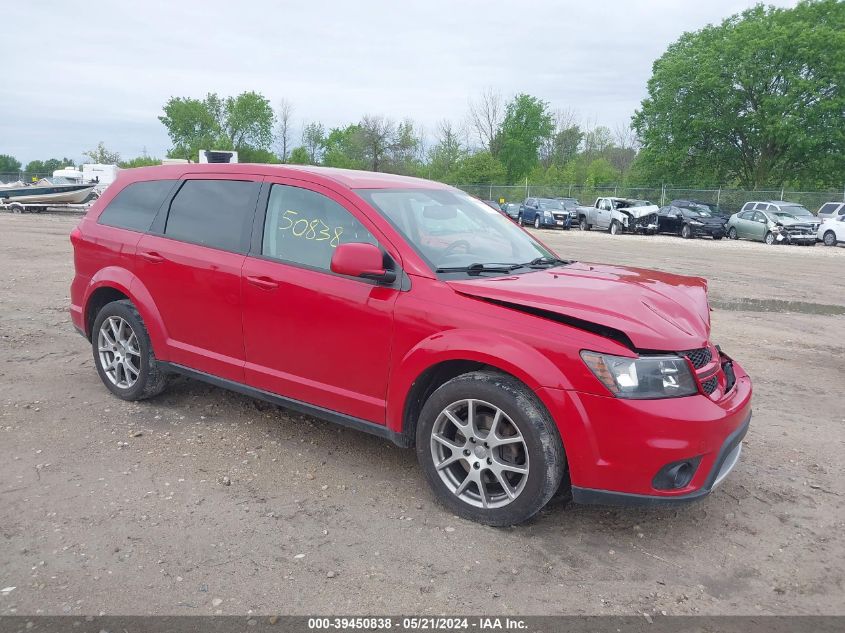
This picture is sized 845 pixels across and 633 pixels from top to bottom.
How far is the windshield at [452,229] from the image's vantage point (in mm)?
3902

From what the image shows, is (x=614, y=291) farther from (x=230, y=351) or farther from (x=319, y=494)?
(x=230, y=351)

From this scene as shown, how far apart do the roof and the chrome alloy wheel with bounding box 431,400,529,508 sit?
1.55m

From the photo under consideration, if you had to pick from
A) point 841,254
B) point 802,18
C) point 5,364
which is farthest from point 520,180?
point 5,364

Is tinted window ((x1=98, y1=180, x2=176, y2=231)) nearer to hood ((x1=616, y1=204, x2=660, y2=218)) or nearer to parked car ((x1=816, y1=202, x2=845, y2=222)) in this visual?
hood ((x1=616, y1=204, x2=660, y2=218))

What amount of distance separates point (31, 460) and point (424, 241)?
270 centimetres

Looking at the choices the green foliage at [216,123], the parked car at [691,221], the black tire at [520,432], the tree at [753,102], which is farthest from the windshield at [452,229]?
the green foliage at [216,123]

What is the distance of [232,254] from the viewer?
435 centimetres

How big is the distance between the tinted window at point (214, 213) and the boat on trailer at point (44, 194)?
3283 cm

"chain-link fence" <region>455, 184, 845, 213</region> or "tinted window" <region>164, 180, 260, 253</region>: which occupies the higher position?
"tinted window" <region>164, 180, 260, 253</region>

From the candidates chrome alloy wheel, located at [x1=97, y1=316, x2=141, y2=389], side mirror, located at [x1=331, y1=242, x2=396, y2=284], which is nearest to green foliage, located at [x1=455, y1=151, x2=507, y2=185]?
chrome alloy wheel, located at [x1=97, y1=316, x2=141, y2=389]

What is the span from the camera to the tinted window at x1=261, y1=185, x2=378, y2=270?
3.97m

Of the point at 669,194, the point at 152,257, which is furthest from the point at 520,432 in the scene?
the point at 669,194

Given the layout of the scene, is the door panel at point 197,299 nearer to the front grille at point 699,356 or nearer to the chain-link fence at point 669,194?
the front grille at point 699,356

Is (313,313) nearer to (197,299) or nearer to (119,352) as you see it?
(197,299)
